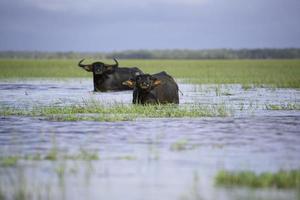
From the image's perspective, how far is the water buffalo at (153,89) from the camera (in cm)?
1889

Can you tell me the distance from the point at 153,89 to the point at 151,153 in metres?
8.08

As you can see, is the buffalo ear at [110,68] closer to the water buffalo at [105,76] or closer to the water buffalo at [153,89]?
the water buffalo at [105,76]

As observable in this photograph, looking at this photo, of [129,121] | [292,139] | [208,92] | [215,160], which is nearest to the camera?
[215,160]

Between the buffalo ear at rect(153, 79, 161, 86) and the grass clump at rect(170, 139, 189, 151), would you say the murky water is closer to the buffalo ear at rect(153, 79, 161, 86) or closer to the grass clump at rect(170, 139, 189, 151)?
the grass clump at rect(170, 139, 189, 151)

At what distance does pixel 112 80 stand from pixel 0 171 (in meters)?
18.1

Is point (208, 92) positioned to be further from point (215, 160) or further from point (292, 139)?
point (215, 160)

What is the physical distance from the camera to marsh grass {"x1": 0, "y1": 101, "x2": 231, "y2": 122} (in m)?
16.5

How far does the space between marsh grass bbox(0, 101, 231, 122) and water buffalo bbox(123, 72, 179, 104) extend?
0.71 m

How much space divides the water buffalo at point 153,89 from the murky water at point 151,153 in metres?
2.43

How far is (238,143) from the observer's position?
508 inches

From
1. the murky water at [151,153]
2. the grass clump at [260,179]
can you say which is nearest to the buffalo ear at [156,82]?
the murky water at [151,153]

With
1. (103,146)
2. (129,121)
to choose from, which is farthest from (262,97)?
(103,146)

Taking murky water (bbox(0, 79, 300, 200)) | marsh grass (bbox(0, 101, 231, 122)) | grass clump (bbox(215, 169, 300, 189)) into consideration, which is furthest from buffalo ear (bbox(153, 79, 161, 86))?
grass clump (bbox(215, 169, 300, 189))

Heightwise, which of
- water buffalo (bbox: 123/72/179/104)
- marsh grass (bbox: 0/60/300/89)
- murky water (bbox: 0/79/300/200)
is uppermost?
water buffalo (bbox: 123/72/179/104)
